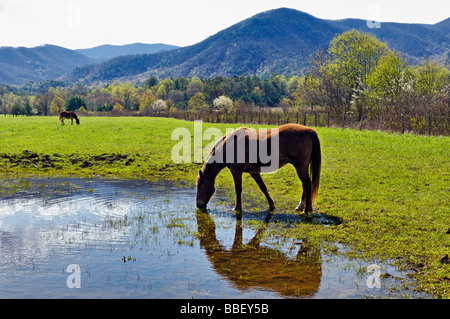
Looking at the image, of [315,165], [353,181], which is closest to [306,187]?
[315,165]

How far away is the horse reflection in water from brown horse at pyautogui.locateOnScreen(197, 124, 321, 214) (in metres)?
2.44

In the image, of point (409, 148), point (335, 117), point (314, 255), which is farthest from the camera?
point (335, 117)

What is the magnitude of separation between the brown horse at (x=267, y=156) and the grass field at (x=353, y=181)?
3.10 ft

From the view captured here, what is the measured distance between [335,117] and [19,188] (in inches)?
1462

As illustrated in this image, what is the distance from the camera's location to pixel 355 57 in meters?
50.2

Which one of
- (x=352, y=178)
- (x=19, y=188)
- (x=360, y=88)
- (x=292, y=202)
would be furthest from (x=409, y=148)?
(x=360, y=88)

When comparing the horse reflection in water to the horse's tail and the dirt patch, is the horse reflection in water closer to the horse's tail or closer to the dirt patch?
the horse's tail

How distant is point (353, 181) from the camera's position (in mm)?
13555

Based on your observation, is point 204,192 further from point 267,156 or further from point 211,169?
point 267,156

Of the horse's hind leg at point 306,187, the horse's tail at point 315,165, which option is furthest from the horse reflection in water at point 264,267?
the horse's tail at point 315,165

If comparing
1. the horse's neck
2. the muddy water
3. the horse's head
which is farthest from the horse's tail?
the horse's head

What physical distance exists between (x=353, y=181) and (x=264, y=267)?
8096mm
